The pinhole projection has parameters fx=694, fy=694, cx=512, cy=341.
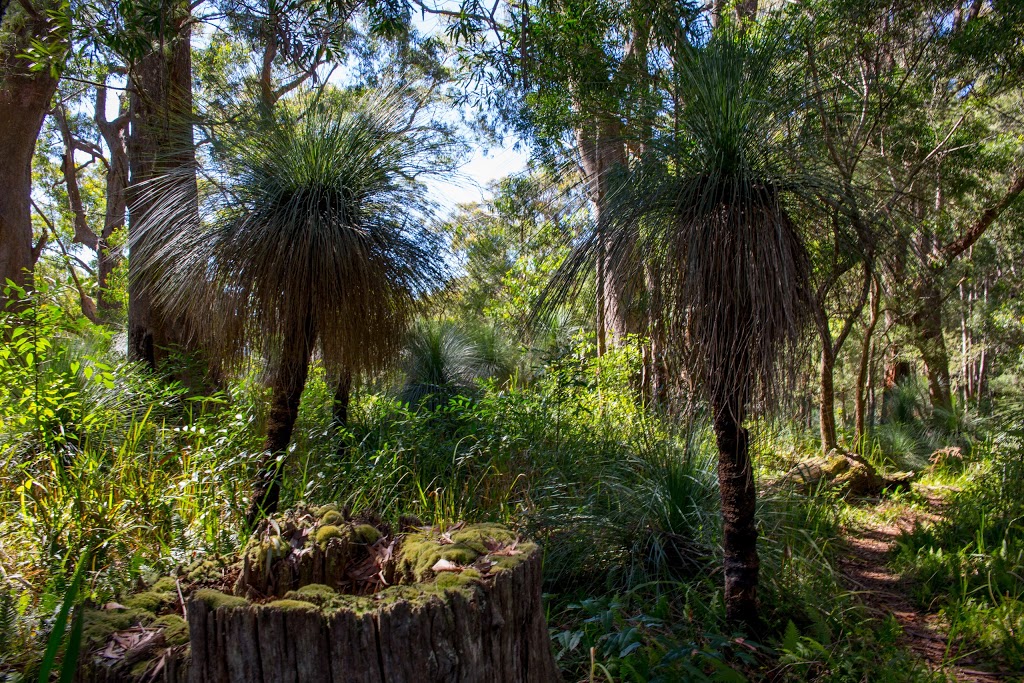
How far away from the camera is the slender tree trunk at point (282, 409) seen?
4062mm

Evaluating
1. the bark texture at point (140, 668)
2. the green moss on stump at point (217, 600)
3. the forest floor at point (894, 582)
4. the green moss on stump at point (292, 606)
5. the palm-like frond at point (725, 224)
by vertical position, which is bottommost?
the forest floor at point (894, 582)

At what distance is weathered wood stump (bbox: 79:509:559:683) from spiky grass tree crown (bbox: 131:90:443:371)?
5.50 feet

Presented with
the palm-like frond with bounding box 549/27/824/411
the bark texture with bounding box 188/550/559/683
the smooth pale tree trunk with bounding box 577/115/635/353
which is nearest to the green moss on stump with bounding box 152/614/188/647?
the bark texture with bounding box 188/550/559/683

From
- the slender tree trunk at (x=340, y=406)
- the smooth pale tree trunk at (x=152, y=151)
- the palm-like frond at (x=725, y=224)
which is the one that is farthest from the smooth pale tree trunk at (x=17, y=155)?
the palm-like frond at (x=725, y=224)

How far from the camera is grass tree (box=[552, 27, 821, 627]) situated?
3279 millimetres

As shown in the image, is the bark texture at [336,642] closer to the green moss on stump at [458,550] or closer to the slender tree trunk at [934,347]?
the green moss on stump at [458,550]

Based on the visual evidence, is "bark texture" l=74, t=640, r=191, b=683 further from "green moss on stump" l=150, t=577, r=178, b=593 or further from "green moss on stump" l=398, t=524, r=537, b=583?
"green moss on stump" l=398, t=524, r=537, b=583

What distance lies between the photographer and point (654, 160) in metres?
3.62

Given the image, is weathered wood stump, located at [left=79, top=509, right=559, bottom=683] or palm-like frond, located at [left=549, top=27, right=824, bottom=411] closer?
weathered wood stump, located at [left=79, top=509, right=559, bottom=683]

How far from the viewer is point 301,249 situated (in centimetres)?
393

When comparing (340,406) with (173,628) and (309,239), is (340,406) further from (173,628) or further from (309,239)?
(173,628)

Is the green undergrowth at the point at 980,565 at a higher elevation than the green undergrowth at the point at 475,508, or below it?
below

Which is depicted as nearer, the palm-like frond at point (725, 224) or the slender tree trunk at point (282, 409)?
the palm-like frond at point (725, 224)

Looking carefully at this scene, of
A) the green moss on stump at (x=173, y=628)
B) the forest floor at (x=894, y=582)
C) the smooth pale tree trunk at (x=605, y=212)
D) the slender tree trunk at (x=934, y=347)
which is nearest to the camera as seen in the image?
the green moss on stump at (x=173, y=628)
